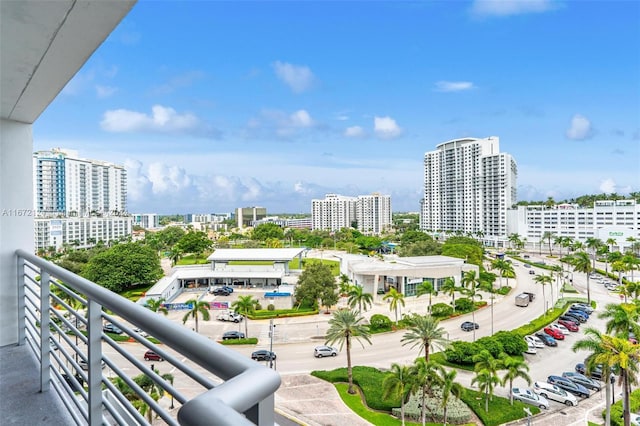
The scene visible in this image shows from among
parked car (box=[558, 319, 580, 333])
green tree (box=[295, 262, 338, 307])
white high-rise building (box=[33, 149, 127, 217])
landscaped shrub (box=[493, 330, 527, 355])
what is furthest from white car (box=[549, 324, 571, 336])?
white high-rise building (box=[33, 149, 127, 217])

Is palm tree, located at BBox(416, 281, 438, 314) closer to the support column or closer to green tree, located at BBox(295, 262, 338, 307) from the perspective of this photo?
green tree, located at BBox(295, 262, 338, 307)

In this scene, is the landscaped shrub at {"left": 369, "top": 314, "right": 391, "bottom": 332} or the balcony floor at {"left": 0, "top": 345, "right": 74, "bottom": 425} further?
the landscaped shrub at {"left": 369, "top": 314, "right": 391, "bottom": 332}

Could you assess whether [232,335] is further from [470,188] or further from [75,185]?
[470,188]

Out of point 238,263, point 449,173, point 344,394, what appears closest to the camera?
point 344,394

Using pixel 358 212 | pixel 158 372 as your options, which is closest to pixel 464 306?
pixel 158 372

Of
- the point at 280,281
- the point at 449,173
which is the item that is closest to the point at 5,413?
the point at 280,281

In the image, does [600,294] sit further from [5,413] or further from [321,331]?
[5,413]
